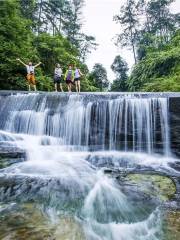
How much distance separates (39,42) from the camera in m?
24.3

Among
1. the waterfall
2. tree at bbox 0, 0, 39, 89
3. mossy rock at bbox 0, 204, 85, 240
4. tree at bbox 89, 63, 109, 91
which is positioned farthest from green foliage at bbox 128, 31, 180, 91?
mossy rock at bbox 0, 204, 85, 240

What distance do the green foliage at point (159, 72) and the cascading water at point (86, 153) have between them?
875 centimetres

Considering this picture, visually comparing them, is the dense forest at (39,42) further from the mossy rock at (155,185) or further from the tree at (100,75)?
the mossy rock at (155,185)

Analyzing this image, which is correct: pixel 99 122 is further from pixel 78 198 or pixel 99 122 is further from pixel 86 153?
pixel 78 198

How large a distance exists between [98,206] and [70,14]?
36562 mm

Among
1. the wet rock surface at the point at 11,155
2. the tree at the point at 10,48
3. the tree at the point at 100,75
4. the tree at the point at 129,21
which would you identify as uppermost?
the tree at the point at 129,21

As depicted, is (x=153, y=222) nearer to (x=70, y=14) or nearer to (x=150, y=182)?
(x=150, y=182)

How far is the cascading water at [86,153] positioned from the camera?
18.9 ft

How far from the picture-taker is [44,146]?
10.0 metres

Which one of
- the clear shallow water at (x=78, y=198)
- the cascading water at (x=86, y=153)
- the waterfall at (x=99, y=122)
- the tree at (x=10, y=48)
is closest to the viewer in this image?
the clear shallow water at (x=78, y=198)

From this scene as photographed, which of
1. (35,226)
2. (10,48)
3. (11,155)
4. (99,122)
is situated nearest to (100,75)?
(10,48)

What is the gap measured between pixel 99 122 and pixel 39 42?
1518 centimetres

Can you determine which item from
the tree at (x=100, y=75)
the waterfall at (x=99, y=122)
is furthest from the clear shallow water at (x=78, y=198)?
the tree at (x=100, y=75)

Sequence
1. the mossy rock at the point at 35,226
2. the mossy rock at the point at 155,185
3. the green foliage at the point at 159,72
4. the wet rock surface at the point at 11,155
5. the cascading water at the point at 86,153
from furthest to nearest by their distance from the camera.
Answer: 1. the green foliage at the point at 159,72
2. the wet rock surface at the point at 11,155
3. the mossy rock at the point at 155,185
4. the cascading water at the point at 86,153
5. the mossy rock at the point at 35,226
